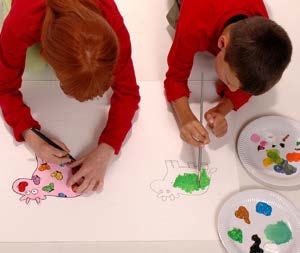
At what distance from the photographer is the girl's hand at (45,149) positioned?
847 mm

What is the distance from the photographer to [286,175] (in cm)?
89

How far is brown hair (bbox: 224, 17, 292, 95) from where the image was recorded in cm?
73

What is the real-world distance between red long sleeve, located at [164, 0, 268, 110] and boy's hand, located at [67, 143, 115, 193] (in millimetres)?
211

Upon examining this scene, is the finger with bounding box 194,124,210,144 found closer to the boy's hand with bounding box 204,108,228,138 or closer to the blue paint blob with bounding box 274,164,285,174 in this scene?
the boy's hand with bounding box 204,108,228,138

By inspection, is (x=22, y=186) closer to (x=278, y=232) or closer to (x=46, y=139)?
(x=46, y=139)

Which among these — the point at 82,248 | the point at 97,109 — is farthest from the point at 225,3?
the point at 82,248

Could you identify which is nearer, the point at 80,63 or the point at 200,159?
the point at 80,63

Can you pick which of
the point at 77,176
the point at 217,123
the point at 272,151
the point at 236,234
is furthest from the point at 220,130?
the point at 77,176

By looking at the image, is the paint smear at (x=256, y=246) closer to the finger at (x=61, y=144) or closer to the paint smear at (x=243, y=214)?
the paint smear at (x=243, y=214)

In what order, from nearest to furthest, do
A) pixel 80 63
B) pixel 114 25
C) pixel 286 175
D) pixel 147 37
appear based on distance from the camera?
pixel 80 63, pixel 114 25, pixel 286 175, pixel 147 37

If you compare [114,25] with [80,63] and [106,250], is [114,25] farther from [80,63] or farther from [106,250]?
[106,250]

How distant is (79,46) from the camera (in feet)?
2.00

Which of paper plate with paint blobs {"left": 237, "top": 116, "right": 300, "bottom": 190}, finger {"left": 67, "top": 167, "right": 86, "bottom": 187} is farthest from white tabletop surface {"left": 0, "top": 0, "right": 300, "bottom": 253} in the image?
finger {"left": 67, "top": 167, "right": 86, "bottom": 187}

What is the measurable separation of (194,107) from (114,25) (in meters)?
0.30
